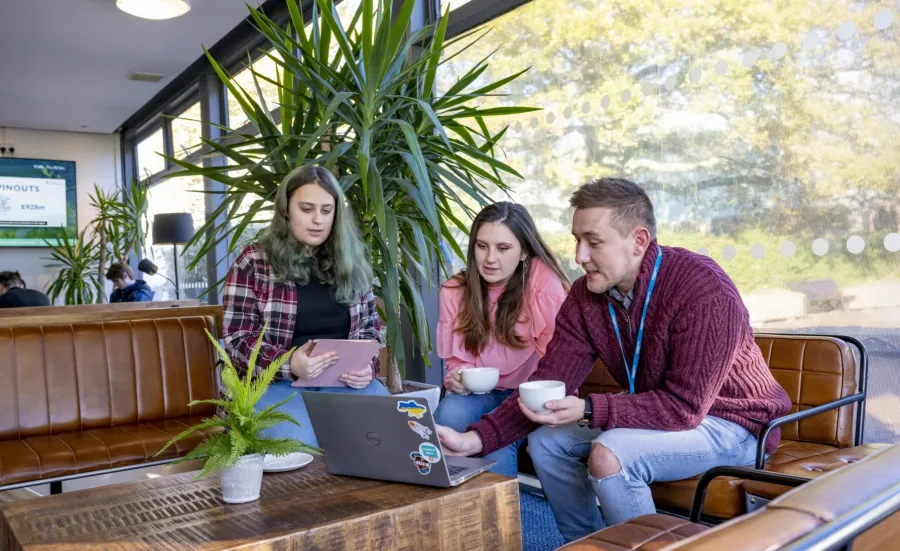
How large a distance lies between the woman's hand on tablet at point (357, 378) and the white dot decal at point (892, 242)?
1622mm

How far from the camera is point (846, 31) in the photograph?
7.06 ft

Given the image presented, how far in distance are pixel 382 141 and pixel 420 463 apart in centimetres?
168

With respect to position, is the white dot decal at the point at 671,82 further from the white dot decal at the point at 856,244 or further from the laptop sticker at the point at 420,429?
the laptop sticker at the point at 420,429

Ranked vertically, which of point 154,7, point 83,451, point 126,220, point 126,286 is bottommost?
point 83,451

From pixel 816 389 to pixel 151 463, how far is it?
2250 mm

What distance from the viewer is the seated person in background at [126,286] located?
6520 mm

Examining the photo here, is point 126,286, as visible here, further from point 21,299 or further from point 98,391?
point 98,391

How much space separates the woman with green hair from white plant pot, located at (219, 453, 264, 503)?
91cm

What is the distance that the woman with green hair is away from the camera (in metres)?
2.48

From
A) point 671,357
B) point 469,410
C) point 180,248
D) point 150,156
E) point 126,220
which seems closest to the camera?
point 671,357

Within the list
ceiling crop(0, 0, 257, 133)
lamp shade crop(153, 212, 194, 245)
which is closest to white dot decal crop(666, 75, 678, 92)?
ceiling crop(0, 0, 257, 133)

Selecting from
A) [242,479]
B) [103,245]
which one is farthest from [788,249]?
[103,245]

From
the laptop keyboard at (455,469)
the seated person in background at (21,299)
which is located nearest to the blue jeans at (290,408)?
the laptop keyboard at (455,469)

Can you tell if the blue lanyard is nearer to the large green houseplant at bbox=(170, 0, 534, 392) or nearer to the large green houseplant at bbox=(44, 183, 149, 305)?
A: the large green houseplant at bbox=(170, 0, 534, 392)
